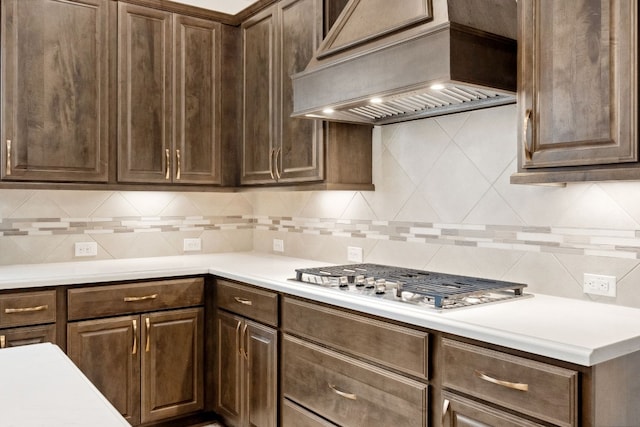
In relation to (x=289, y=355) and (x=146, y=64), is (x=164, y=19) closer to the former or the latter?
(x=146, y=64)

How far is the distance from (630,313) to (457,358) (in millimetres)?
648

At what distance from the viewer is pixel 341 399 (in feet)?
7.30

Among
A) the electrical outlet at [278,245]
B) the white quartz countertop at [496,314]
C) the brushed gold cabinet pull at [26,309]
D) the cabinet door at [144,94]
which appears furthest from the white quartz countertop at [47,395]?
the electrical outlet at [278,245]

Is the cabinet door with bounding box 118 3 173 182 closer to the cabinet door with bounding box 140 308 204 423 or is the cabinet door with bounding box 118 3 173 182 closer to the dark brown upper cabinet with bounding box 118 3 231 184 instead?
the dark brown upper cabinet with bounding box 118 3 231 184

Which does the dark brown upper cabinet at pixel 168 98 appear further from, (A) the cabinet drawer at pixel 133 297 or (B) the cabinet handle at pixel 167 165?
(A) the cabinet drawer at pixel 133 297

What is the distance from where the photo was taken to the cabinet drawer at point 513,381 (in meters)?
1.48

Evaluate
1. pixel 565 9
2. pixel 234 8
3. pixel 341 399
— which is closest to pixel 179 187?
pixel 234 8

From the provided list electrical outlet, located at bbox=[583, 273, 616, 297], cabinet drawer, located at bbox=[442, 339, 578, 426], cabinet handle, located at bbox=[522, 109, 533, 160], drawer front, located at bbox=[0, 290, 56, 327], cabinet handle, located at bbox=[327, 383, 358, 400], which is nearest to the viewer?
cabinet drawer, located at bbox=[442, 339, 578, 426]

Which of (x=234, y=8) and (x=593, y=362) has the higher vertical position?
(x=234, y=8)

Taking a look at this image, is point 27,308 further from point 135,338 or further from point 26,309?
point 135,338

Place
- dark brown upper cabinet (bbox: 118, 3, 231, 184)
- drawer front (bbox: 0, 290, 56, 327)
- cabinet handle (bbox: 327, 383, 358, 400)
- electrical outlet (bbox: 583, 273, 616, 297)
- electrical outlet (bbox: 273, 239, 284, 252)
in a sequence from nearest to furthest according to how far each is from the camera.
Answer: electrical outlet (bbox: 583, 273, 616, 297) → cabinet handle (bbox: 327, 383, 358, 400) → drawer front (bbox: 0, 290, 56, 327) → dark brown upper cabinet (bbox: 118, 3, 231, 184) → electrical outlet (bbox: 273, 239, 284, 252)

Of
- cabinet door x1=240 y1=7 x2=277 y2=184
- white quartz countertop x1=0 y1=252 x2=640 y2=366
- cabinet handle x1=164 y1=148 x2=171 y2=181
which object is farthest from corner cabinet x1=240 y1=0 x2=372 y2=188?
white quartz countertop x1=0 y1=252 x2=640 y2=366

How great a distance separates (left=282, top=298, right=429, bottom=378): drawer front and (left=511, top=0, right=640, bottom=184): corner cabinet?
2.25ft

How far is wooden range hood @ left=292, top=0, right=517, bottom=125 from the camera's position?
78.1 inches
